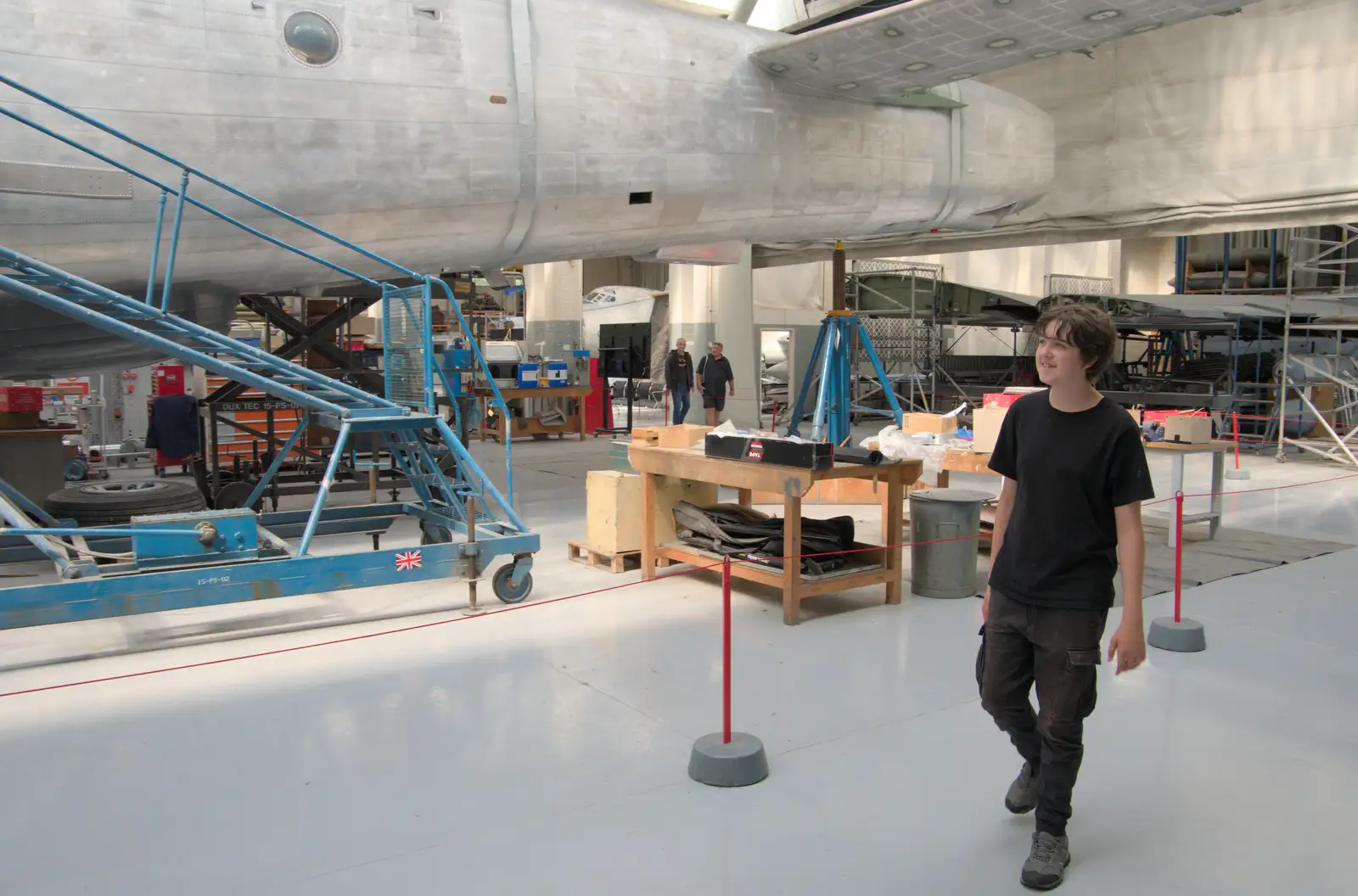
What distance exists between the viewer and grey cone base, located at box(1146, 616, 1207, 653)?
18.2 ft

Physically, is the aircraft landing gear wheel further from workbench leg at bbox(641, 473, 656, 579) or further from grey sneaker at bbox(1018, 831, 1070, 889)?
grey sneaker at bbox(1018, 831, 1070, 889)

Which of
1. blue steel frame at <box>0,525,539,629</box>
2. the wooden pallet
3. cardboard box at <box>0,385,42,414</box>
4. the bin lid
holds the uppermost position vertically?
cardboard box at <box>0,385,42,414</box>

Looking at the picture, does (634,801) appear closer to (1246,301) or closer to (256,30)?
(256,30)

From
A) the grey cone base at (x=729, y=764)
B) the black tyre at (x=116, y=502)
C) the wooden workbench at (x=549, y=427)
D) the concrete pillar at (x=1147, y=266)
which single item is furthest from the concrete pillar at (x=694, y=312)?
the grey cone base at (x=729, y=764)

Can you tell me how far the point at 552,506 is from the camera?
34.4 feet

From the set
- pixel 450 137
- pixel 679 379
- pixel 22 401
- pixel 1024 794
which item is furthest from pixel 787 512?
pixel 679 379

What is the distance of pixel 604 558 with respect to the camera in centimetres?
757

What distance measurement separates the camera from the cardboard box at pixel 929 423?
10039 mm

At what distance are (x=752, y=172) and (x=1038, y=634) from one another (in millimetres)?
6709

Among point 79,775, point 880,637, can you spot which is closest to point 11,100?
point 79,775

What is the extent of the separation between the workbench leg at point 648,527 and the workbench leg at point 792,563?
1.27 m

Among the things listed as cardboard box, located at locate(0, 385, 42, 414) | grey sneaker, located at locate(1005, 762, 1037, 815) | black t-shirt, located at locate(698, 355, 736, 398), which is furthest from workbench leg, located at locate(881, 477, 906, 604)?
black t-shirt, located at locate(698, 355, 736, 398)

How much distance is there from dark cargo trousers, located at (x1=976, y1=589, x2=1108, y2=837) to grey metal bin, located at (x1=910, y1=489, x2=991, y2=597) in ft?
11.2

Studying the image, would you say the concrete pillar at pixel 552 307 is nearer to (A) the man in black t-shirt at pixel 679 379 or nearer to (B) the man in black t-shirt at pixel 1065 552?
(A) the man in black t-shirt at pixel 679 379
